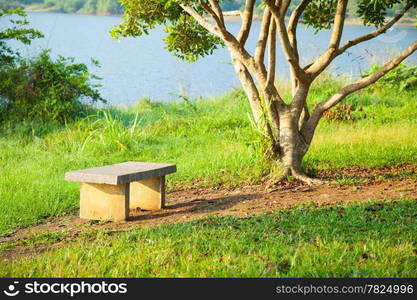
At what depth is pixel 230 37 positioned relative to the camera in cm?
847

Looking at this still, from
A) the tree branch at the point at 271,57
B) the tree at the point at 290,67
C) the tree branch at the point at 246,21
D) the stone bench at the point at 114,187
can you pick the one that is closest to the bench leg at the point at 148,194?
the stone bench at the point at 114,187

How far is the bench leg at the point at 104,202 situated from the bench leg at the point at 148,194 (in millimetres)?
539

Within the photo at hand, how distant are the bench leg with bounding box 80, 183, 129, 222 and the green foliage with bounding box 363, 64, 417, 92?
34.0 feet

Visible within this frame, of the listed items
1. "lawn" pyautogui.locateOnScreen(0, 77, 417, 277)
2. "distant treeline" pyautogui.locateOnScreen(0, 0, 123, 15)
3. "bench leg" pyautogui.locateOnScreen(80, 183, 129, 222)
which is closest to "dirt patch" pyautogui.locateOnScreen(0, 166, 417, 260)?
"bench leg" pyautogui.locateOnScreen(80, 183, 129, 222)

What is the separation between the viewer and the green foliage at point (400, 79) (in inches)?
621

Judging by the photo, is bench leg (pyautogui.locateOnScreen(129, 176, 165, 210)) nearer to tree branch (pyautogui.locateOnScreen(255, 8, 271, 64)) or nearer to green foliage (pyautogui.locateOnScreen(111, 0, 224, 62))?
tree branch (pyautogui.locateOnScreen(255, 8, 271, 64))

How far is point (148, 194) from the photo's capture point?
740 cm

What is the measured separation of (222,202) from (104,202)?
139cm

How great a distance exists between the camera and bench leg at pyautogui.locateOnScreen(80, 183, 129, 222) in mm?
6840

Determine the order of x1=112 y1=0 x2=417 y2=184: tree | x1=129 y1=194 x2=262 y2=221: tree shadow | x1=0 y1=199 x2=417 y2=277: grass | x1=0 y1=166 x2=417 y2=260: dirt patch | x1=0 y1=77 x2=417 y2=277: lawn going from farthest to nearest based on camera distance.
→ x1=112 y1=0 x2=417 y2=184: tree, x1=129 y1=194 x2=262 y2=221: tree shadow, x1=0 y1=166 x2=417 y2=260: dirt patch, x1=0 y1=77 x2=417 y2=277: lawn, x1=0 y1=199 x2=417 y2=277: grass

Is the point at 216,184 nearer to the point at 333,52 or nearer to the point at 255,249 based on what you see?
the point at 333,52

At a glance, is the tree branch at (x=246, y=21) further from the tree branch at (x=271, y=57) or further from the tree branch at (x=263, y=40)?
the tree branch at (x=271, y=57)

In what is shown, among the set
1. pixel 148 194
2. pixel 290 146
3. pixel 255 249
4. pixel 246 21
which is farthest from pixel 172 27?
pixel 255 249

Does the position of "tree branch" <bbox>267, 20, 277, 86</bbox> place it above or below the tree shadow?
above
